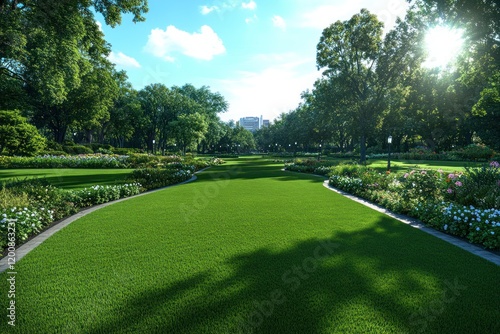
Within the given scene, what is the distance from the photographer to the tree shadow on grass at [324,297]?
312cm

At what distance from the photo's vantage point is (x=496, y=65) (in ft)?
58.6

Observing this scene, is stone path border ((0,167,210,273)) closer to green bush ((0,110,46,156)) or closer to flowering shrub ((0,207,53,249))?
flowering shrub ((0,207,53,249))

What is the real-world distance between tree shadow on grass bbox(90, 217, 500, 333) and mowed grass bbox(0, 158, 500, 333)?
16mm

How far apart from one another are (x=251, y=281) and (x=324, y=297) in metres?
1.10

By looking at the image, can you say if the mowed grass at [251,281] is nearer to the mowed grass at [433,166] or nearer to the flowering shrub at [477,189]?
the flowering shrub at [477,189]

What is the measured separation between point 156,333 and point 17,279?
9.55 ft

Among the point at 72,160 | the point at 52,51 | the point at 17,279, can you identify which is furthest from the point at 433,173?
the point at 72,160

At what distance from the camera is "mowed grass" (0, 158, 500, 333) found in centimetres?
317

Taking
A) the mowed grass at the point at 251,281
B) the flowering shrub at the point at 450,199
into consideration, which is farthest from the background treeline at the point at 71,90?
the flowering shrub at the point at 450,199

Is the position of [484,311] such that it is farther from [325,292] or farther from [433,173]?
[433,173]

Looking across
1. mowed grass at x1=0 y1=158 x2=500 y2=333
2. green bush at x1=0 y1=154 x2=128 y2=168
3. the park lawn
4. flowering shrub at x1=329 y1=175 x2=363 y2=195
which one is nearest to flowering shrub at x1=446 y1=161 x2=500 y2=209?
mowed grass at x1=0 y1=158 x2=500 y2=333

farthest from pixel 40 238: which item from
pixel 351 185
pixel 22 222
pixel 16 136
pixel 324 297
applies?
pixel 16 136

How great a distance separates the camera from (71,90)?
37.2 meters

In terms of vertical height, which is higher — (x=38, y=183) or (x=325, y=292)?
(x=38, y=183)
